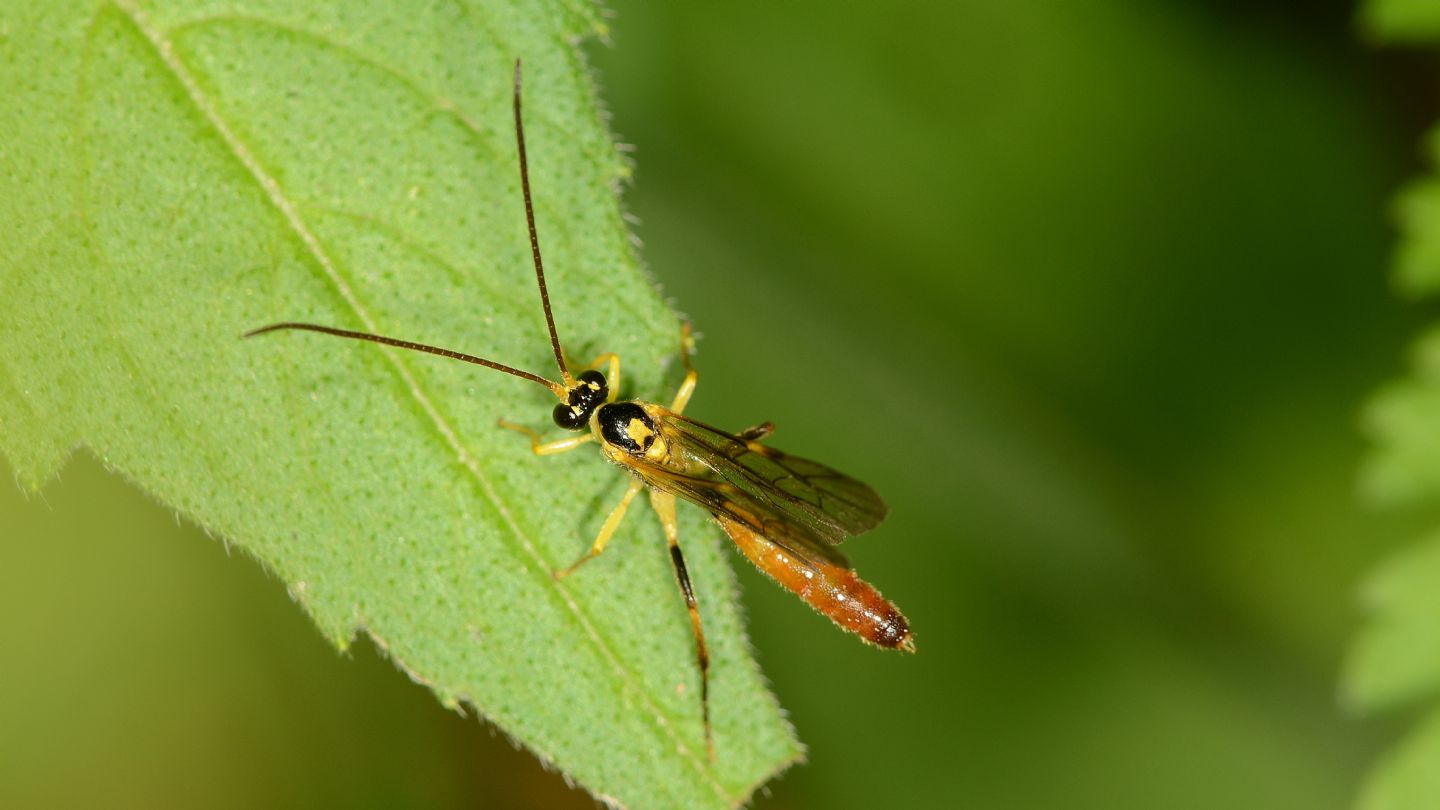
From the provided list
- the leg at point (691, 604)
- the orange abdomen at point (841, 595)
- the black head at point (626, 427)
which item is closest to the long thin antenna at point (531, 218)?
the black head at point (626, 427)

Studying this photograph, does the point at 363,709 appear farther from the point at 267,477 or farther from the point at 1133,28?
the point at 1133,28

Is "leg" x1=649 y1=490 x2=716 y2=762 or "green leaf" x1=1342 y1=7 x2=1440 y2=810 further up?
"green leaf" x1=1342 y1=7 x2=1440 y2=810

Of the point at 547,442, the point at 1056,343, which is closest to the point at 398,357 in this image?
the point at 547,442

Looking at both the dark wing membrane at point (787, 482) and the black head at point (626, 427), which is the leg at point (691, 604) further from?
the dark wing membrane at point (787, 482)

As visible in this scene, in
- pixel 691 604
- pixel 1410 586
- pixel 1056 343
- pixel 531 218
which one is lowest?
pixel 691 604

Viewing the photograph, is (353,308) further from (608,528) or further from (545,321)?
(608,528)

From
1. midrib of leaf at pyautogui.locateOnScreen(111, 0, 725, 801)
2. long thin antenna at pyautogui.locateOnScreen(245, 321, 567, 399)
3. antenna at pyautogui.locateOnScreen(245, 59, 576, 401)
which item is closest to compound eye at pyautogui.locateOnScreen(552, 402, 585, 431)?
antenna at pyautogui.locateOnScreen(245, 59, 576, 401)

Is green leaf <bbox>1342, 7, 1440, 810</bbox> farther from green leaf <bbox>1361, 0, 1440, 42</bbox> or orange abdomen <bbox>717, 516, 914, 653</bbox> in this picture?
orange abdomen <bbox>717, 516, 914, 653</bbox>
